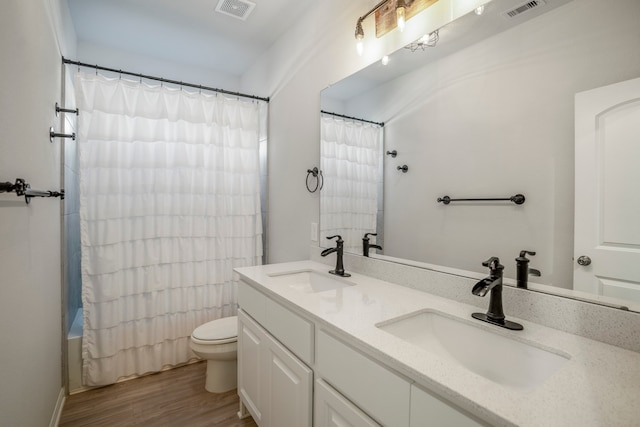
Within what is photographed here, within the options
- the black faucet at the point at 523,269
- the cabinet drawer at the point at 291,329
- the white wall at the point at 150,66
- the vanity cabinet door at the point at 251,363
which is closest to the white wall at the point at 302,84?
the white wall at the point at 150,66

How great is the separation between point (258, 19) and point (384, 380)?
2.58m

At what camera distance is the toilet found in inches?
79.9

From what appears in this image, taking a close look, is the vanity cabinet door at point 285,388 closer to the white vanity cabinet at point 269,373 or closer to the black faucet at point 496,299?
the white vanity cabinet at point 269,373

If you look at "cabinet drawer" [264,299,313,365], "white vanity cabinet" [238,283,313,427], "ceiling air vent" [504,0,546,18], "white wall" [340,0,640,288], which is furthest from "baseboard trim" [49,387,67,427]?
"ceiling air vent" [504,0,546,18]

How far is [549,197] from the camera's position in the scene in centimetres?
101

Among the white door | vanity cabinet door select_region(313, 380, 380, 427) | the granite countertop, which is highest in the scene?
the white door

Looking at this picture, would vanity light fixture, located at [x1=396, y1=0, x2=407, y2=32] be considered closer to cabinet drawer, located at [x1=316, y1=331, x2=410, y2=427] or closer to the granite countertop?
the granite countertop

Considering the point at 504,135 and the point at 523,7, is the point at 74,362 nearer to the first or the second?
the point at 504,135

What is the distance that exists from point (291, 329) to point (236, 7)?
2249mm

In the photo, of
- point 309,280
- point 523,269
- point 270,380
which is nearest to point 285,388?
point 270,380

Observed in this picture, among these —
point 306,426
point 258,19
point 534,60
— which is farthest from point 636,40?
point 258,19

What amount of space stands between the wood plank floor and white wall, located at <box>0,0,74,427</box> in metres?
0.22

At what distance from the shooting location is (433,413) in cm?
70

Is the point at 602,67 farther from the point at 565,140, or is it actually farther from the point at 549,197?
the point at 549,197
